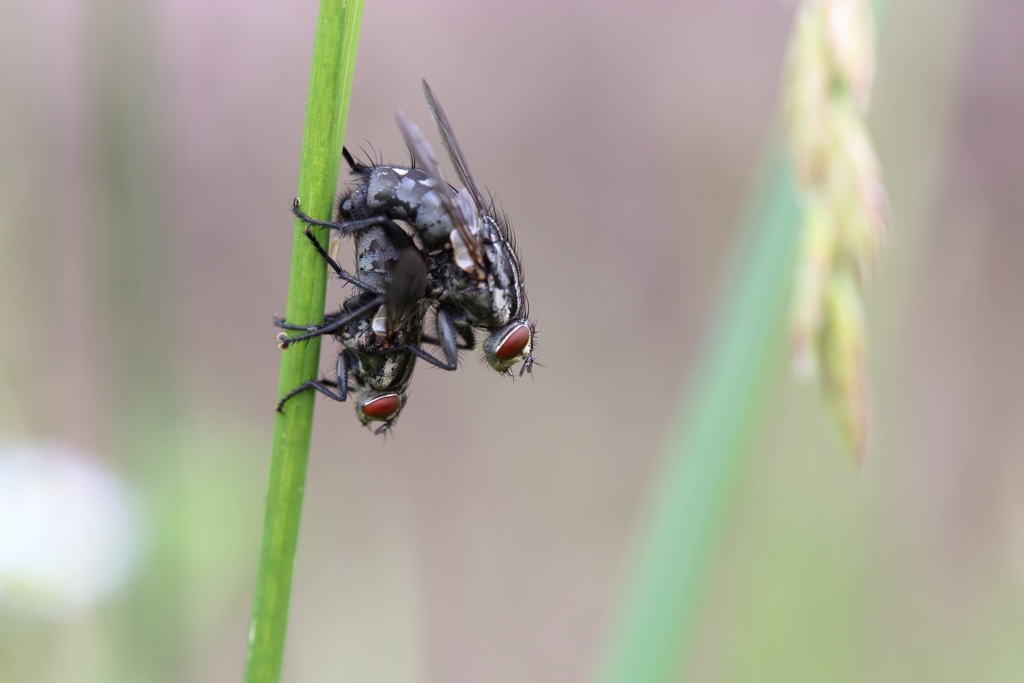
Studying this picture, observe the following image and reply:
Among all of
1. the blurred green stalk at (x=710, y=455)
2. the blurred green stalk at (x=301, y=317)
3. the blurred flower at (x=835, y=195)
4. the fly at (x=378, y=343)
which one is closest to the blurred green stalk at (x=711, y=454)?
the blurred green stalk at (x=710, y=455)

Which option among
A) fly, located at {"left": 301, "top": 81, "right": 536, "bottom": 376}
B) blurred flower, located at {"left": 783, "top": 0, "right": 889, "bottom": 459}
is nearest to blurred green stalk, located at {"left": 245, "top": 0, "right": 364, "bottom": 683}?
blurred flower, located at {"left": 783, "top": 0, "right": 889, "bottom": 459}

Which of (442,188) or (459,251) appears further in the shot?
(459,251)

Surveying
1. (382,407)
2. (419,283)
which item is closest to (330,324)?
(419,283)

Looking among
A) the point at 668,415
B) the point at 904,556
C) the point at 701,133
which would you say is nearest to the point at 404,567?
the point at 904,556

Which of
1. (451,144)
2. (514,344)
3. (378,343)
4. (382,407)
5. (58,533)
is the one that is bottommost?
(58,533)

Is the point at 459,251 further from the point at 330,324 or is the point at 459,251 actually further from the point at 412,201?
the point at 330,324

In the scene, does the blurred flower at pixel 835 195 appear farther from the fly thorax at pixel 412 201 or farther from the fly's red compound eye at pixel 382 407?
the fly thorax at pixel 412 201

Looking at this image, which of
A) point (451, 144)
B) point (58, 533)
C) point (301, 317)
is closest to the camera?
point (301, 317)
